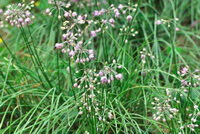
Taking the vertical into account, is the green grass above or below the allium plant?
below

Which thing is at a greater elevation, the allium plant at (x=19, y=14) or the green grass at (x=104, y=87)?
the allium plant at (x=19, y=14)

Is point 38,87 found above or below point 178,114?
above

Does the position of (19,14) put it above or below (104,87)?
above

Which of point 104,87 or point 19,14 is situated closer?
point 19,14

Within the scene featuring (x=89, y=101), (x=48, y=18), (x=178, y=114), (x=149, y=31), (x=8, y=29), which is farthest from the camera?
(x=8, y=29)

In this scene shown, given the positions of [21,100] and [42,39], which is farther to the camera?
[42,39]

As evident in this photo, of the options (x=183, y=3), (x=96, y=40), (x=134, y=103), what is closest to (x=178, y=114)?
(x=134, y=103)

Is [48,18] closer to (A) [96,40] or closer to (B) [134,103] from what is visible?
(A) [96,40]

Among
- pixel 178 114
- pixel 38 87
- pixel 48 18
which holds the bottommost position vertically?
pixel 178 114
